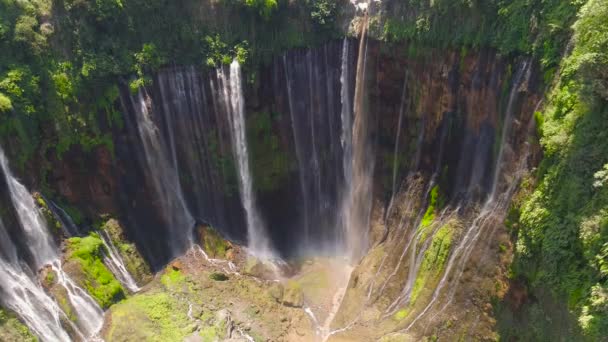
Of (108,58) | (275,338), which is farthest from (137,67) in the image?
(275,338)

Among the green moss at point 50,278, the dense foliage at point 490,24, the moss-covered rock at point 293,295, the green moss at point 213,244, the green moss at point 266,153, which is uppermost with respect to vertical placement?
the dense foliage at point 490,24

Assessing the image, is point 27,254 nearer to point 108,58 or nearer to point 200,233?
point 200,233

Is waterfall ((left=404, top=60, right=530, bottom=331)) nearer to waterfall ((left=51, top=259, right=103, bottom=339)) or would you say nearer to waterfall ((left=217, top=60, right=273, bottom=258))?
waterfall ((left=217, top=60, right=273, bottom=258))

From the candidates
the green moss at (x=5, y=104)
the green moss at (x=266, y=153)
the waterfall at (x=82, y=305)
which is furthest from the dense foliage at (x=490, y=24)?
the waterfall at (x=82, y=305)

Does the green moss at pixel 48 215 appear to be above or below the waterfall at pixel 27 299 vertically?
above

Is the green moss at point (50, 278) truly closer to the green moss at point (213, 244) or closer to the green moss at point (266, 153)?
the green moss at point (213, 244)

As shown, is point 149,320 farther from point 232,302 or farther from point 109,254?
point 109,254
